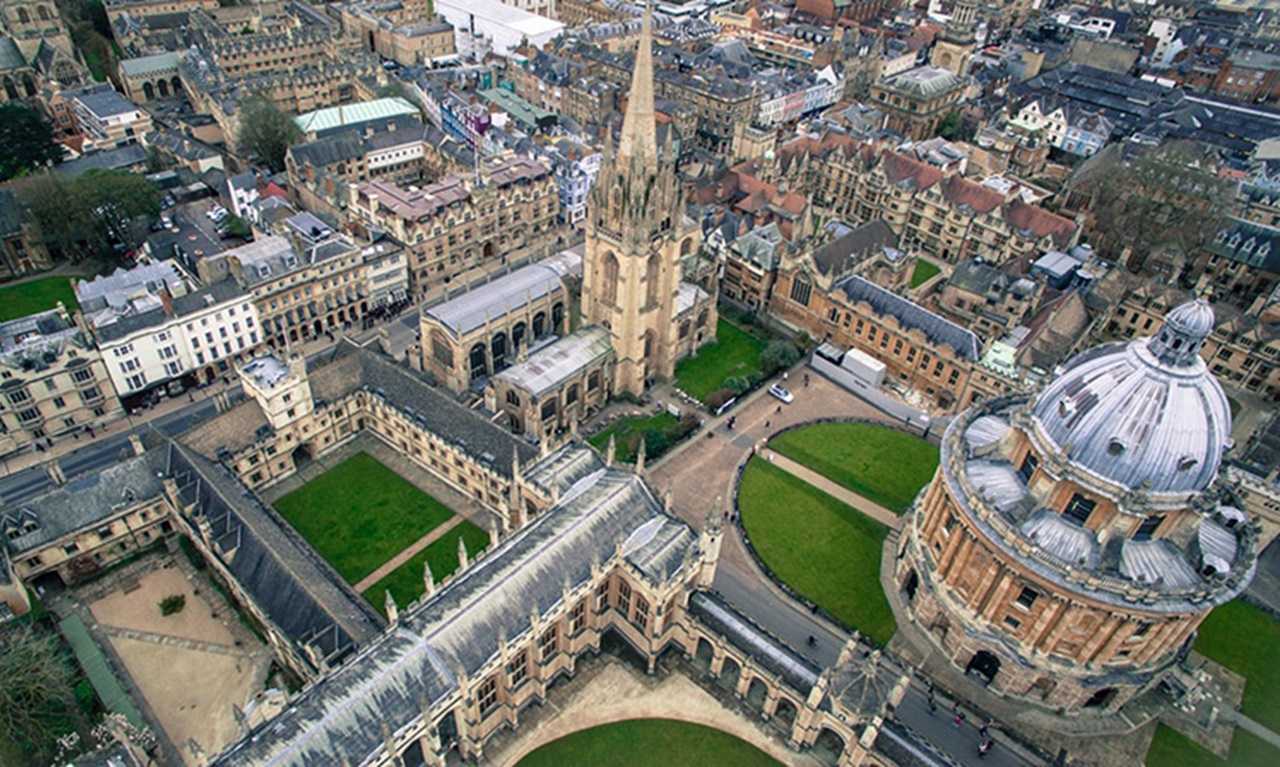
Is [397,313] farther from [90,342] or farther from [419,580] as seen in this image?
[419,580]

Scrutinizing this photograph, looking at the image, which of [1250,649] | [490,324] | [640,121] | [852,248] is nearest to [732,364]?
[852,248]

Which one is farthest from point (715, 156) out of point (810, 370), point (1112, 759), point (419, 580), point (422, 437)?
point (1112, 759)

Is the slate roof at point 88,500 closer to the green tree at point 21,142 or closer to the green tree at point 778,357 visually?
the green tree at point 778,357

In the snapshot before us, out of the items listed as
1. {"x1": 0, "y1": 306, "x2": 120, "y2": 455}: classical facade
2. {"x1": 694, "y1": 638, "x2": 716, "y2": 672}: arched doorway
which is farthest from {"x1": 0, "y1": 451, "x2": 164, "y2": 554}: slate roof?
{"x1": 694, "y1": 638, "x2": 716, "y2": 672}: arched doorway

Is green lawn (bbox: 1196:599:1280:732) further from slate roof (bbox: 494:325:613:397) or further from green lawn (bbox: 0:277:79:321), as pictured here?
green lawn (bbox: 0:277:79:321)

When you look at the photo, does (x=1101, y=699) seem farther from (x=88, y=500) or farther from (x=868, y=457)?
(x=88, y=500)

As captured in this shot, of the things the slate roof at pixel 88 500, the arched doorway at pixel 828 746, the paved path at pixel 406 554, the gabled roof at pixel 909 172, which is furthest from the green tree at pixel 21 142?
the gabled roof at pixel 909 172
